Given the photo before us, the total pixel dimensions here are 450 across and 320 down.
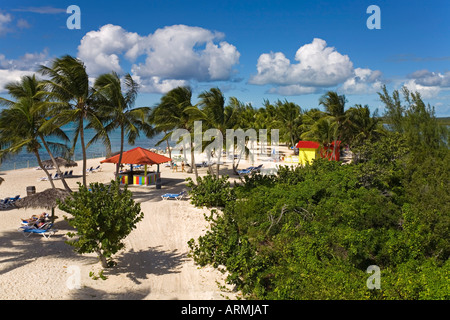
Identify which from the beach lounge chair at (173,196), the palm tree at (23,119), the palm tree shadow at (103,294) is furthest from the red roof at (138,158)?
the palm tree shadow at (103,294)

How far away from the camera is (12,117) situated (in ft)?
45.8

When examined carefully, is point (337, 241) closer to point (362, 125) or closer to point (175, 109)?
point (175, 109)

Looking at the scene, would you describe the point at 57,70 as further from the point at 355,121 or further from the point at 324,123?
the point at 355,121

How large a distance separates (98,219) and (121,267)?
1.87 meters

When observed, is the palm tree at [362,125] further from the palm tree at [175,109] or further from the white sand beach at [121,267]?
→ the white sand beach at [121,267]

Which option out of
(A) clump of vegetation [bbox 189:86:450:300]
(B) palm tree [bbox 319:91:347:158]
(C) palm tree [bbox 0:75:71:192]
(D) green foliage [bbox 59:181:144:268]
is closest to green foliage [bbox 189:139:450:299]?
(A) clump of vegetation [bbox 189:86:450:300]

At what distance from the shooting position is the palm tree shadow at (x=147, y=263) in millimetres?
9320

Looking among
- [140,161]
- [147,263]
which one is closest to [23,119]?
[140,161]

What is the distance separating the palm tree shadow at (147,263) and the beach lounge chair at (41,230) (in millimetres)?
3366

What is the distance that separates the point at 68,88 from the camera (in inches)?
558

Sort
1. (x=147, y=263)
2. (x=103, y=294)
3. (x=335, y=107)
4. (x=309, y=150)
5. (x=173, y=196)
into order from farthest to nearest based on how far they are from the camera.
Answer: (x=309, y=150) → (x=335, y=107) → (x=173, y=196) → (x=147, y=263) → (x=103, y=294)

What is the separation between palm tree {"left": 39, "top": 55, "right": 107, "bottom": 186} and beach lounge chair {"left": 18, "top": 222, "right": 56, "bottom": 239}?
436cm
